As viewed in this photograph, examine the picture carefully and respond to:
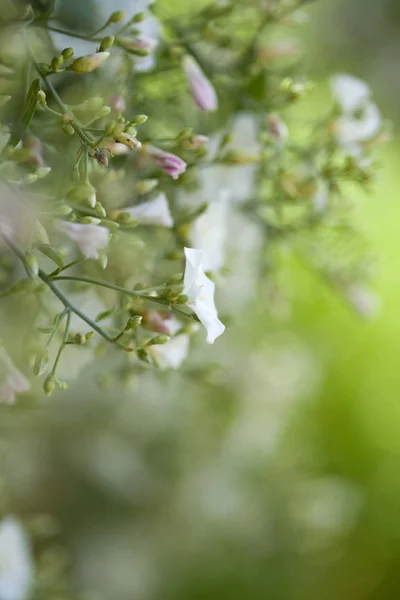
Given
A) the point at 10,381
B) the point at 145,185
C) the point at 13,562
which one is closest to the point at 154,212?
the point at 145,185

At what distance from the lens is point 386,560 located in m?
0.91

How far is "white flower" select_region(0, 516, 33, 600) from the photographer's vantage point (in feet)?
1.56

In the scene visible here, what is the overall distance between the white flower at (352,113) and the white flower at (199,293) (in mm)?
198

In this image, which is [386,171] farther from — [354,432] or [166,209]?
[166,209]

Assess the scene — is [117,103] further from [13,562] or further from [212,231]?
[13,562]

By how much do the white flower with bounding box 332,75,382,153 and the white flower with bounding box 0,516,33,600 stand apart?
0.35 meters

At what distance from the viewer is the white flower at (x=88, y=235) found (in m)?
0.34

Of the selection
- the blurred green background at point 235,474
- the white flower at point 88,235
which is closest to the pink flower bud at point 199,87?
the white flower at point 88,235

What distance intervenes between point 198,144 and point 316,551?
1.94 feet

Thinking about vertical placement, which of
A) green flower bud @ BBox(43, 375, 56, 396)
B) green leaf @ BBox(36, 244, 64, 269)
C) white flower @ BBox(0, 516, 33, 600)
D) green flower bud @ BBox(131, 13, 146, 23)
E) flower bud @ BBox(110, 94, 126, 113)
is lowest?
white flower @ BBox(0, 516, 33, 600)

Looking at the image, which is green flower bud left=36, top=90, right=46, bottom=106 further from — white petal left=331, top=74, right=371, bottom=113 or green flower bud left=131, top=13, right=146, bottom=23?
white petal left=331, top=74, right=371, bottom=113

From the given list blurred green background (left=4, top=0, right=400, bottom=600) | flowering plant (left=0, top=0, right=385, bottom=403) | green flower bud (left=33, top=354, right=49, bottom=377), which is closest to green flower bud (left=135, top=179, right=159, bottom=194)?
flowering plant (left=0, top=0, right=385, bottom=403)

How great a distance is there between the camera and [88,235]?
0.35 metres

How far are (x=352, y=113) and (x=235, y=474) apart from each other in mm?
431
